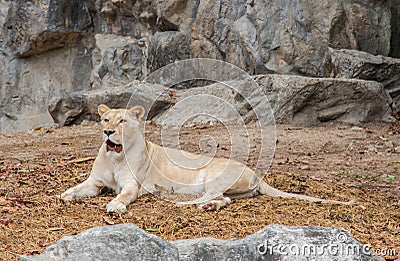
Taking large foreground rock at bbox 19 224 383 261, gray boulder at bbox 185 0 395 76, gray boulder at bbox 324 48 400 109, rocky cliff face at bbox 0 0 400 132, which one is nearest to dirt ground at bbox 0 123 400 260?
large foreground rock at bbox 19 224 383 261

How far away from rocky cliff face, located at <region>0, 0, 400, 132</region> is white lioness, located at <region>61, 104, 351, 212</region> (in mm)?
6263

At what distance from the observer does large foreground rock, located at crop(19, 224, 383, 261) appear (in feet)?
12.1

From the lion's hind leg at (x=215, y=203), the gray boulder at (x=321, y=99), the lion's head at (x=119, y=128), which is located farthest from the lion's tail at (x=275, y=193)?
the gray boulder at (x=321, y=99)

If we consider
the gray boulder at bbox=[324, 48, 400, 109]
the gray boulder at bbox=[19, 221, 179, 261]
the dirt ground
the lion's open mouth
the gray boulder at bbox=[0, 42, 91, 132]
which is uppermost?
the gray boulder at bbox=[324, 48, 400, 109]

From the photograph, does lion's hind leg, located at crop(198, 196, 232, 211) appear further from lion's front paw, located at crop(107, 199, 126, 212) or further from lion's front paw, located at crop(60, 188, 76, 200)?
lion's front paw, located at crop(60, 188, 76, 200)

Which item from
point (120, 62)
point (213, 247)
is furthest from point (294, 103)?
point (213, 247)

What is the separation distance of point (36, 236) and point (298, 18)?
8.98 meters

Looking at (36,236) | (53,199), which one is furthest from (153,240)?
(53,199)

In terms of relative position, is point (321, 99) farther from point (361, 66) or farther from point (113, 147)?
point (113, 147)

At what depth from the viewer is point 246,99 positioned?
11.6 meters

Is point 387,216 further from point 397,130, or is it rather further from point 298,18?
point 298,18

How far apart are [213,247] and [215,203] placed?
2128 millimetres

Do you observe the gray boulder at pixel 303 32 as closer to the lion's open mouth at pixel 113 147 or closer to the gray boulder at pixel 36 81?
the gray boulder at pixel 36 81

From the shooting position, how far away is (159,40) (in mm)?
14727
